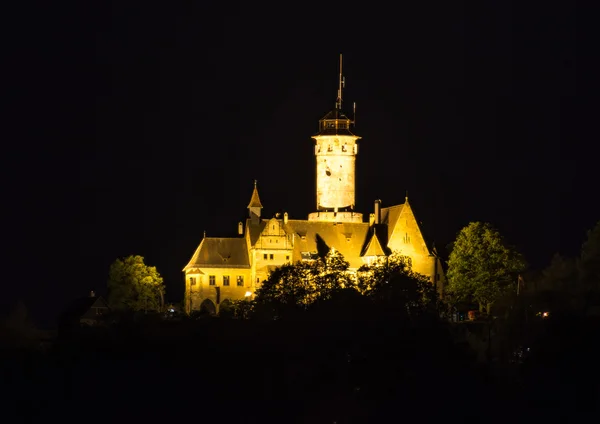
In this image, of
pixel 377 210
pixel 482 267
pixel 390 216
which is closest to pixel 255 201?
pixel 377 210

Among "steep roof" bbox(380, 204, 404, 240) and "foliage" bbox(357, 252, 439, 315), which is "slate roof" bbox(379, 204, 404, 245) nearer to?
"steep roof" bbox(380, 204, 404, 240)

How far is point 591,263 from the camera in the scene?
454 ft

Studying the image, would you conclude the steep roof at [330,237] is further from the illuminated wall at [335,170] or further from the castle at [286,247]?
the illuminated wall at [335,170]

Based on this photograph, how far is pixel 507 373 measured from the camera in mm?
121375

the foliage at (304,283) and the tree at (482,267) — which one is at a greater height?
the tree at (482,267)

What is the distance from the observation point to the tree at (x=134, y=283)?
161m

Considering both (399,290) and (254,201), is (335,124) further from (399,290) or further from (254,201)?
(399,290)

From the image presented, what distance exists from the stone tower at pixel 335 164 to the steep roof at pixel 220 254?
8.18 metres

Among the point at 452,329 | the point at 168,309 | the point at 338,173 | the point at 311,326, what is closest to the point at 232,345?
the point at 311,326

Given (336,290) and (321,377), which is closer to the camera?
(321,377)

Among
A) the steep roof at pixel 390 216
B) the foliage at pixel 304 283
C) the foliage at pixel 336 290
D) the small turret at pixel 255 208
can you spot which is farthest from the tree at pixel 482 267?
the small turret at pixel 255 208

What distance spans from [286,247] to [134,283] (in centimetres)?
1025

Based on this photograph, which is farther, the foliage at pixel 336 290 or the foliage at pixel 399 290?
the foliage at pixel 399 290

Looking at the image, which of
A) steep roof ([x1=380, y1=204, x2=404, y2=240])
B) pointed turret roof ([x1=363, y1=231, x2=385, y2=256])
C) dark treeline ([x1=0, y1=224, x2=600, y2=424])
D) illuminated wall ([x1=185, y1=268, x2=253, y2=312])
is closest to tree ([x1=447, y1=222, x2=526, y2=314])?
pointed turret roof ([x1=363, y1=231, x2=385, y2=256])
